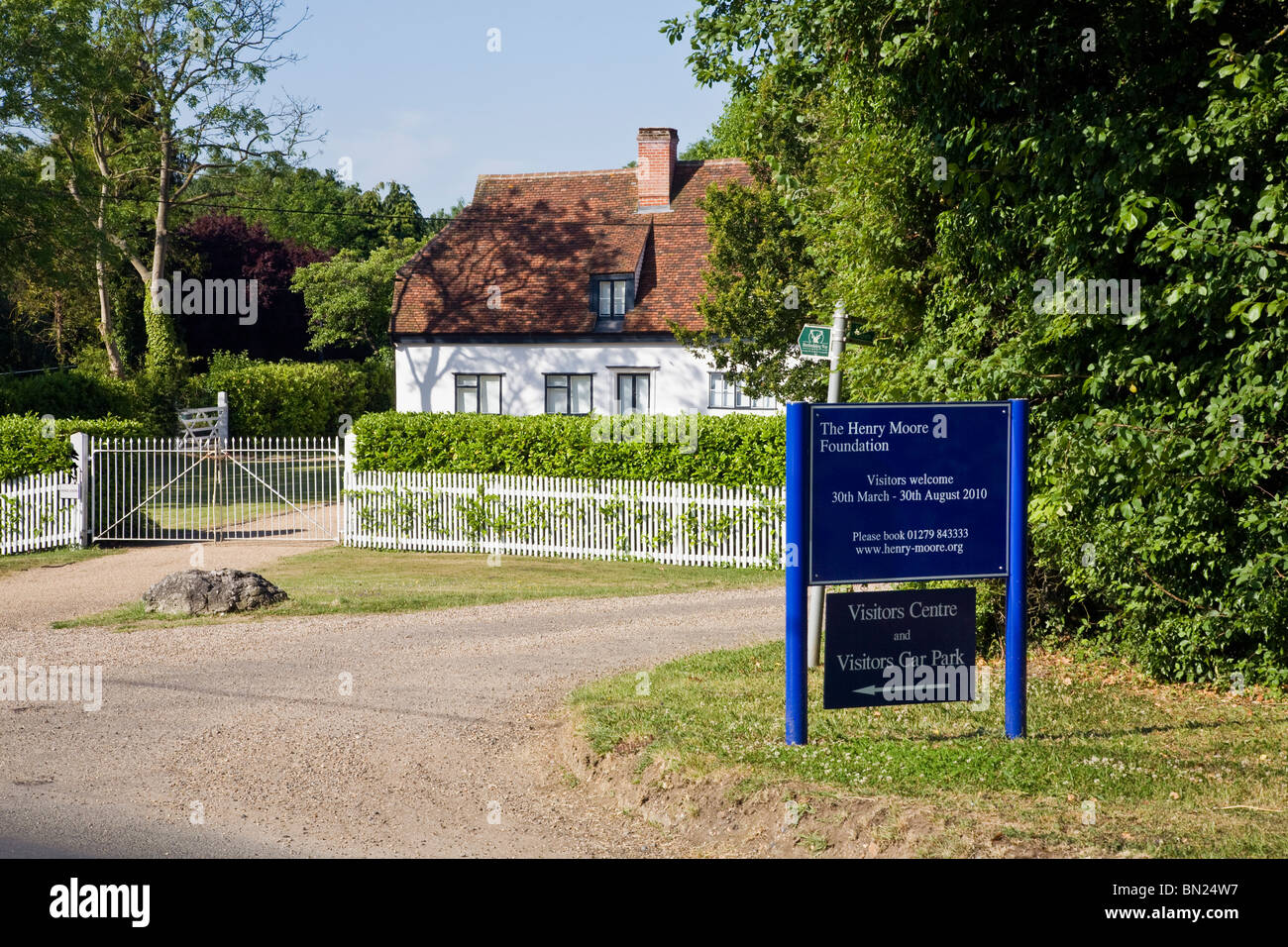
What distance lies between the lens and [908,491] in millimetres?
7312

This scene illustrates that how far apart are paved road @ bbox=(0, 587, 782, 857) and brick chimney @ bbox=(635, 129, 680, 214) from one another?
2435cm

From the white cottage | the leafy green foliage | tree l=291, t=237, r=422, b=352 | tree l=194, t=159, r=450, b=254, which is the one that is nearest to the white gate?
the white cottage

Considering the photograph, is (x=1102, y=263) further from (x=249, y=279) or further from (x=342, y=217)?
(x=342, y=217)

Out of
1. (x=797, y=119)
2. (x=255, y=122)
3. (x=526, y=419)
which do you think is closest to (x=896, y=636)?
(x=797, y=119)

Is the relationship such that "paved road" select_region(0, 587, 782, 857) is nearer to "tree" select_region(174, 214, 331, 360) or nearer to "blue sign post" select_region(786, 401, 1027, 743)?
"blue sign post" select_region(786, 401, 1027, 743)

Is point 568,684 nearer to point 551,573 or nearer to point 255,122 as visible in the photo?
point 551,573

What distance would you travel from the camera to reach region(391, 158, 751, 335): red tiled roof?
34812 millimetres

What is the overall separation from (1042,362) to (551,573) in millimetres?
10143

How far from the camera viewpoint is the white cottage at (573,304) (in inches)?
1352

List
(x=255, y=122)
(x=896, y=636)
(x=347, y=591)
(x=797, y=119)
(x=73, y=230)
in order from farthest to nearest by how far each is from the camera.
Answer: (x=255, y=122), (x=73, y=230), (x=347, y=591), (x=797, y=119), (x=896, y=636)

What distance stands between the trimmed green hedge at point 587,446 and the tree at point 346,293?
3055cm

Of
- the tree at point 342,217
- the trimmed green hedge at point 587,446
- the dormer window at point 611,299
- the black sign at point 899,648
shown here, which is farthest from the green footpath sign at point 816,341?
the tree at point 342,217

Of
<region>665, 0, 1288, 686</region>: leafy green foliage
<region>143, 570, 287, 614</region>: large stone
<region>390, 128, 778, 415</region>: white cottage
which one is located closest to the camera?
<region>665, 0, 1288, 686</region>: leafy green foliage
